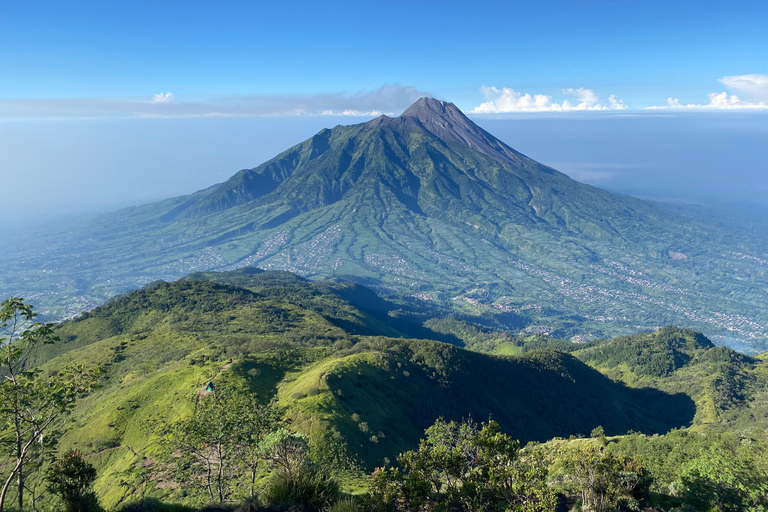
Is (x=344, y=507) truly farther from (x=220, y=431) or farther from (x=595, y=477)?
(x=595, y=477)

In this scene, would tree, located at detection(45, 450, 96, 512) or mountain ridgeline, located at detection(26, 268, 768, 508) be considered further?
mountain ridgeline, located at detection(26, 268, 768, 508)

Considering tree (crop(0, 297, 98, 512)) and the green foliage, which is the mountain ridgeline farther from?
the green foliage

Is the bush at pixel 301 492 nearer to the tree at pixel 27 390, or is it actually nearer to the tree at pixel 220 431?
the tree at pixel 220 431

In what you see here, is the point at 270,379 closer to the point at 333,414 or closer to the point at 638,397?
the point at 333,414

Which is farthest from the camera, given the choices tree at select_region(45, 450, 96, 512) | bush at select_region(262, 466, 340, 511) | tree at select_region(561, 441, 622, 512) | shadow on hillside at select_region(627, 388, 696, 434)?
shadow on hillside at select_region(627, 388, 696, 434)

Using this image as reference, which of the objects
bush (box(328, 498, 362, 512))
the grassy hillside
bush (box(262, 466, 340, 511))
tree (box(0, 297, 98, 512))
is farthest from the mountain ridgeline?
bush (box(328, 498, 362, 512))

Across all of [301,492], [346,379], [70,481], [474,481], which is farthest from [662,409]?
[70,481]

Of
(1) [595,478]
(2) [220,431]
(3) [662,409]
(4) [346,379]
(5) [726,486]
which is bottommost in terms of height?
(3) [662,409]
